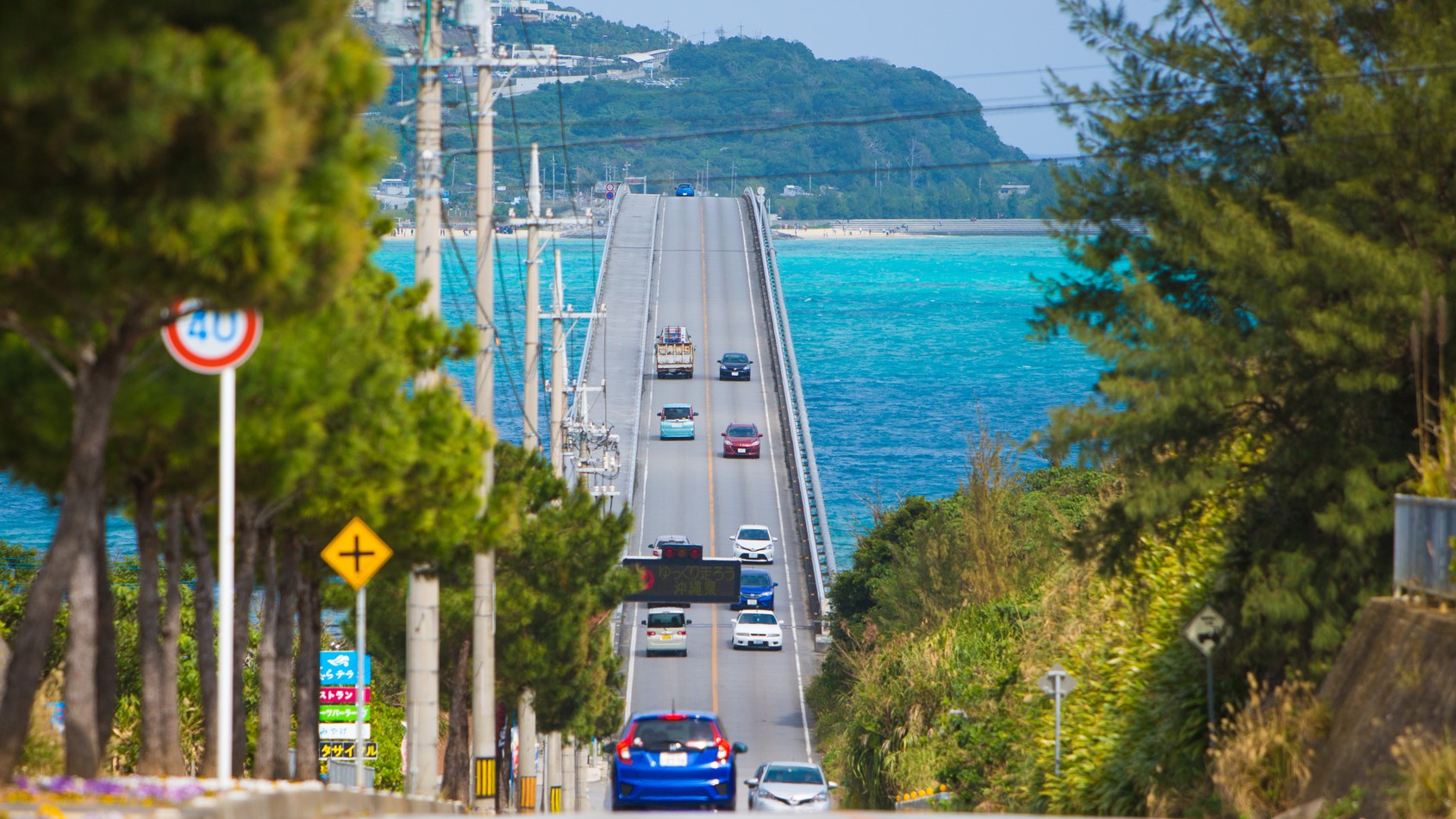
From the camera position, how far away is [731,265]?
13738 cm

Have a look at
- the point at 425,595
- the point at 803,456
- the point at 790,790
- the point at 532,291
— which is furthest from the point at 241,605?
the point at 803,456

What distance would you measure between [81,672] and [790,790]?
823 inches

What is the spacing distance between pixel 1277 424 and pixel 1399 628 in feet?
14.4

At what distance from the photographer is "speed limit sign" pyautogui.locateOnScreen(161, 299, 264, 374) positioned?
9281mm

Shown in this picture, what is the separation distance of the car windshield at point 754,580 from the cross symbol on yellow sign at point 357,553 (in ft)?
182

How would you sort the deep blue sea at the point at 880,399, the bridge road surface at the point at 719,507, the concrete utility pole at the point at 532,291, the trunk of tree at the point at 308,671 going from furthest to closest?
the deep blue sea at the point at 880,399
the bridge road surface at the point at 719,507
the concrete utility pole at the point at 532,291
the trunk of tree at the point at 308,671

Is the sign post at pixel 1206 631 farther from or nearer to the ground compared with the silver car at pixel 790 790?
farther from the ground

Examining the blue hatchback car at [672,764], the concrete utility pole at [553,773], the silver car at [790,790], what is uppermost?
the blue hatchback car at [672,764]

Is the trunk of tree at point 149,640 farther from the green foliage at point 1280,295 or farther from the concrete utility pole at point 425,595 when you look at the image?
the green foliage at point 1280,295

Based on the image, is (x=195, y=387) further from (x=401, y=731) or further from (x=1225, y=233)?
(x=401, y=731)

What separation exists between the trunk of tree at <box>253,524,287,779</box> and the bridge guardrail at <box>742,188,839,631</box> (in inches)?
2053

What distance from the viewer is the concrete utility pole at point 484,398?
18859mm

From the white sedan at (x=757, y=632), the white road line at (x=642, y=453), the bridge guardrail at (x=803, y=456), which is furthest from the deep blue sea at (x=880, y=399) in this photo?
the white sedan at (x=757, y=632)

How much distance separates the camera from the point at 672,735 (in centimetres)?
1958
